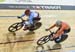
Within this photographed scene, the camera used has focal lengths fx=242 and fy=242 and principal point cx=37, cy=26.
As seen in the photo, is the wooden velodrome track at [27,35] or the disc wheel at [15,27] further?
the disc wheel at [15,27]

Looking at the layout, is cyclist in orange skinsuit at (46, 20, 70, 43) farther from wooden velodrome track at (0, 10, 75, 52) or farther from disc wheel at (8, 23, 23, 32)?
disc wheel at (8, 23, 23, 32)

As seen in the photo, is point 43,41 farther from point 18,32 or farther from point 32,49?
point 18,32

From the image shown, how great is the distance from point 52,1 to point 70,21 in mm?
308

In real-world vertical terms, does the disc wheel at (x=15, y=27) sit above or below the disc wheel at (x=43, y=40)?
above

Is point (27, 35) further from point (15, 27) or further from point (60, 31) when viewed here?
point (60, 31)

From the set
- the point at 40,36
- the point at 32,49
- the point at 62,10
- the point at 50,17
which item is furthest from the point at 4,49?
the point at 62,10

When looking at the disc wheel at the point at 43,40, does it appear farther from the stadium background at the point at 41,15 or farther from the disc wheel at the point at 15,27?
the disc wheel at the point at 15,27

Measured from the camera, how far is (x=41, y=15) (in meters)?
1.92

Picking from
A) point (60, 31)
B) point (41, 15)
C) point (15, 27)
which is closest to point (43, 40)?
point (60, 31)

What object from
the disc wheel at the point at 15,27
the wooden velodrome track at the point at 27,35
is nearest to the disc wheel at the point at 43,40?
the wooden velodrome track at the point at 27,35

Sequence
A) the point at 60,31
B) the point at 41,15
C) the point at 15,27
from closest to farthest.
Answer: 1. the point at 60,31
2. the point at 15,27
3. the point at 41,15

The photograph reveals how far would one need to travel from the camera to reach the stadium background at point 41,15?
5.03ft

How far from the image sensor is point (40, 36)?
1.62 m

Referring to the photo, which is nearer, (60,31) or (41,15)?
(60,31)
